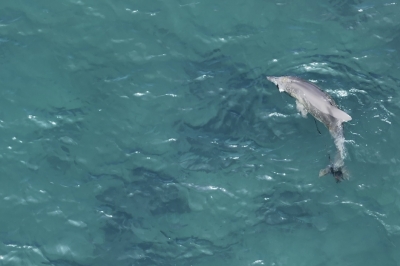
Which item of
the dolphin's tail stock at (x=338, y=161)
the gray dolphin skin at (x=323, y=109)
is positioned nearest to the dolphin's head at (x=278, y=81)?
the gray dolphin skin at (x=323, y=109)

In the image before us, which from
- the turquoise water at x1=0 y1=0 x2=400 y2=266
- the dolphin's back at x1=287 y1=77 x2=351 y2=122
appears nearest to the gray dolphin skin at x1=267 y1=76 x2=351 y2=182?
the dolphin's back at x1=287 y1=77 x2=351 y2=122

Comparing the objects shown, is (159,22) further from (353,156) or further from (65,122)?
(353,156)

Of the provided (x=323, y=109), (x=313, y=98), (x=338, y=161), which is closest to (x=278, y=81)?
(x=313, y=98)

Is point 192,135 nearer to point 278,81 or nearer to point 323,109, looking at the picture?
point 278,81

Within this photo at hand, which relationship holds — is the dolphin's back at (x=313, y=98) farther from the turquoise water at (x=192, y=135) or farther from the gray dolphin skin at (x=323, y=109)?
the turquoise water at (x=192, y=135)

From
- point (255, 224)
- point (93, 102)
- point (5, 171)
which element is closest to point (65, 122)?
point (93, 102)

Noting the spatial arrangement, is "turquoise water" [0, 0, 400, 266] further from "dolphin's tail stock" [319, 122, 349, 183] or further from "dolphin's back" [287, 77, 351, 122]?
"dolphin's back" [287, 77, 351, 122]
